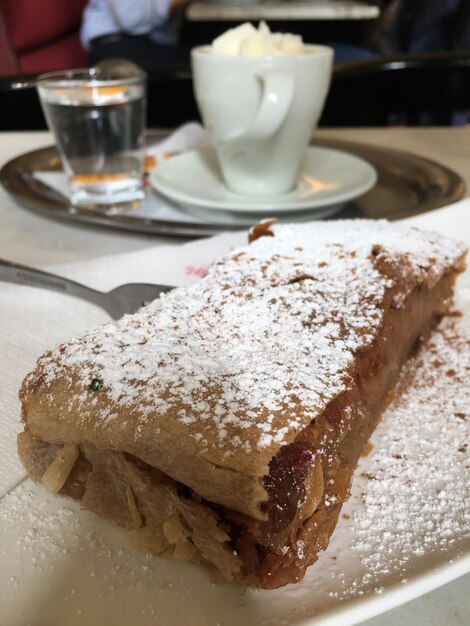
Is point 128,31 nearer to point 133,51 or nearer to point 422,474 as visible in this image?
point 133,51

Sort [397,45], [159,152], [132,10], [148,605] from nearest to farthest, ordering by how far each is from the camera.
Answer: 1. [148,605]
2. [159,152]
3. [132,10]
4. [397,45]

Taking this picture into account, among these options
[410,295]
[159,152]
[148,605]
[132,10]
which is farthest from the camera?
[132,10]

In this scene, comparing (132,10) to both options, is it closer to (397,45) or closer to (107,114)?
(397,45)

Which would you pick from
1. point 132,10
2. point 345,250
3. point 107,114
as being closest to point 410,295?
point 345,250

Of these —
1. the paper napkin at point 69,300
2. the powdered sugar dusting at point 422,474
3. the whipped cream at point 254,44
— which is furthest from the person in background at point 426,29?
the powdered sugar dusting at point 422,474

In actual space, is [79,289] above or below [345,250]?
below

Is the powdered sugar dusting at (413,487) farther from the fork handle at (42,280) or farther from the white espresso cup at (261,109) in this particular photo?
the white espresso cup at (261,109)

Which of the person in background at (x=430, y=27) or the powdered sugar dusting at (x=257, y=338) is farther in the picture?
the person in background at (x=430, y=27)
